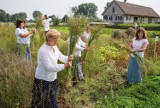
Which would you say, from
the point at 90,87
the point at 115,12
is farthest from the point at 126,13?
the point at 90,87

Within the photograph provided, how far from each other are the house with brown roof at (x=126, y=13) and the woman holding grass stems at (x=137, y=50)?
174 ft

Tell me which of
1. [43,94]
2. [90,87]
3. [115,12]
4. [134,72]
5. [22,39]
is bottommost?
[90,87]

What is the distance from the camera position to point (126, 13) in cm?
6003

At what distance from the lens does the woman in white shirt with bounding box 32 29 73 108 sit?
3912 millimetres

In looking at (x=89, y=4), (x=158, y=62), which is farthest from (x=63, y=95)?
(x=89, y=4)

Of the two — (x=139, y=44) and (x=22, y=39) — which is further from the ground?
(x=22, y=39)

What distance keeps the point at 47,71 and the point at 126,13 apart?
5774 cm

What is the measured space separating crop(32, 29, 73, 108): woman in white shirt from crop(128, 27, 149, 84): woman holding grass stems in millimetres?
2638

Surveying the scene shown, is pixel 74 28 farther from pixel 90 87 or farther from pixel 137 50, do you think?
pixel 137 50

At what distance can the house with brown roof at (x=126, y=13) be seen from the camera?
6141cm

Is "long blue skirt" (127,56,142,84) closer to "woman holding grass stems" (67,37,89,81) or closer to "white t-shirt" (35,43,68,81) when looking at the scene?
"woman holding grass stems" (67,37,89,81)

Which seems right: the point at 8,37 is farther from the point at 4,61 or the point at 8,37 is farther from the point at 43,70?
the point at 43,70

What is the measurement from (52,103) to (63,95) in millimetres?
953

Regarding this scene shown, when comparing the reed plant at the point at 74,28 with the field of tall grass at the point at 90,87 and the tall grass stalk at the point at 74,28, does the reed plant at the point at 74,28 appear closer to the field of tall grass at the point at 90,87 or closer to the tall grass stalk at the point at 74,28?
the tall grass stalk at the point at 74,28
